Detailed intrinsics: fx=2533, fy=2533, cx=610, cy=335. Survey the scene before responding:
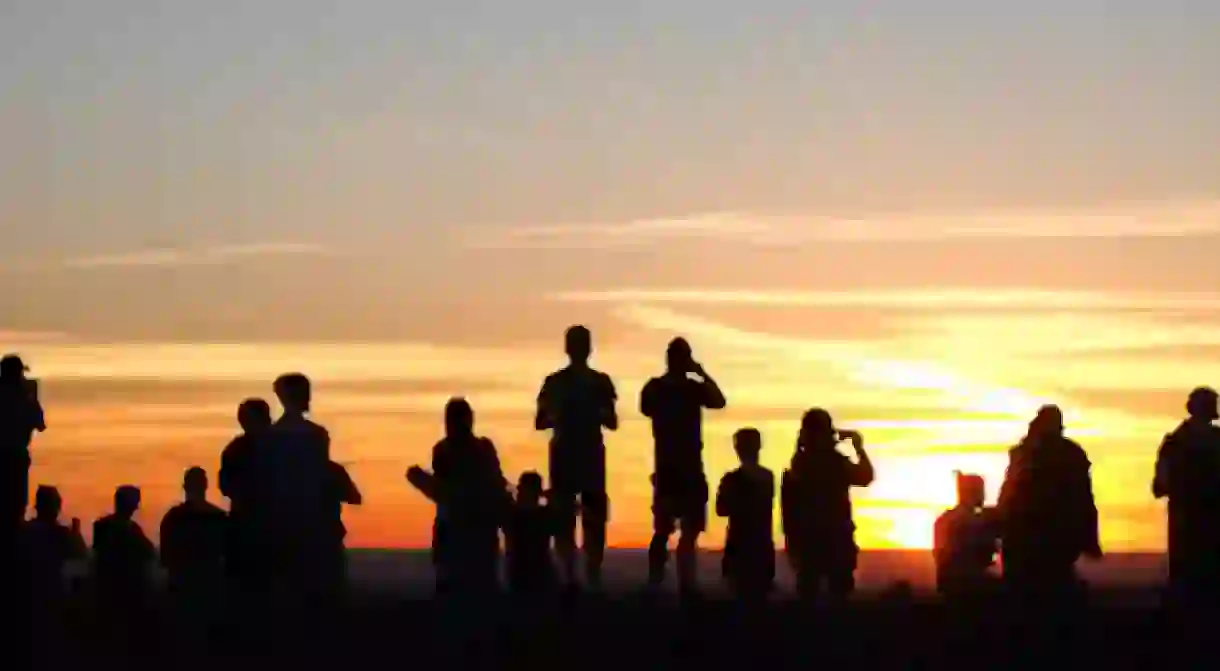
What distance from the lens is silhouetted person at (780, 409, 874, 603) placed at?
23781 mm

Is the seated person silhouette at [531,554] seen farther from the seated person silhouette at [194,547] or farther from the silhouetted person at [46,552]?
the silhouetted person at [46,552]

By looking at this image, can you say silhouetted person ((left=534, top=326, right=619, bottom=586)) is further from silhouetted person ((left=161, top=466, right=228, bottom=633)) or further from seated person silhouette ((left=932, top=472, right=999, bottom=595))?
silhouetted person ((left=161, top=466, right=228, bottom=633))

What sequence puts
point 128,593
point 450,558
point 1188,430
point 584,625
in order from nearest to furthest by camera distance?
point 450,558 → point 584,625 → point 128,593 → point 1188,430

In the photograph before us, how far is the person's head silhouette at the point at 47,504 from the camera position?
2289 cm

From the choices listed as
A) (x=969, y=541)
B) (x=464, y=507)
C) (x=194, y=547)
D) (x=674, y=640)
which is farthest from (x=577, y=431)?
(x=464, y=507)

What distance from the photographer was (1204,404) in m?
23.4

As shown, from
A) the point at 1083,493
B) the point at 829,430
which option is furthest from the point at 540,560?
the point at 1083,493

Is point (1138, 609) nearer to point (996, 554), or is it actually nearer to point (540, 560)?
point (996, 554)

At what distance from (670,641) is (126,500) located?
5.42m

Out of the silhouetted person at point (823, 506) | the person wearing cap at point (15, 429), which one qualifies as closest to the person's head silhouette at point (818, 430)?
the silhouetted person at point (823, 506)

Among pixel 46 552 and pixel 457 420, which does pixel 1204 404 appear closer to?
pixel 457 420

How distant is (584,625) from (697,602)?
7.75ft

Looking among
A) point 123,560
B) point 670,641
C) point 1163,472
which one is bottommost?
point 670,641

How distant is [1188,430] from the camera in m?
23.6
